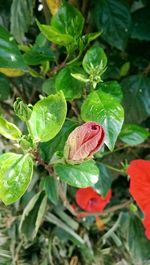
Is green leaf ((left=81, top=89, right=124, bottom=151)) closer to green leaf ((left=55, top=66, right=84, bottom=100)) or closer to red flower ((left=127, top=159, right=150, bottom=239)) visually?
green leaf ((left=55, top=66, right=84, bottom=100))

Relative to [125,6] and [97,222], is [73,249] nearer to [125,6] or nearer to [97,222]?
[97,222]

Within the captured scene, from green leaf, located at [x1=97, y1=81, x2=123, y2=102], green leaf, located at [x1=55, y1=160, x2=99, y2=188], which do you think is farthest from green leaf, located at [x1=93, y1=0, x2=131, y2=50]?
green leaf, located at [x1=55, y1=160, x2=99, y2=188]

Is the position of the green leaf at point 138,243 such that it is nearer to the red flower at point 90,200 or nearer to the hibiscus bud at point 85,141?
the red flower at point 90,200

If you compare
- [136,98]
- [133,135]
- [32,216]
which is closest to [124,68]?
[136,98]

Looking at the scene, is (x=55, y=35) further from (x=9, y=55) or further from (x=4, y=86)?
(x=4, y=86)

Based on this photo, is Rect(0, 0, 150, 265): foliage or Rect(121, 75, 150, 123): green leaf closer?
Rect(0, 0, 150, 265): foliage

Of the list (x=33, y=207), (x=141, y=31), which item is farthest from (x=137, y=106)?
(x=33, y=207)
